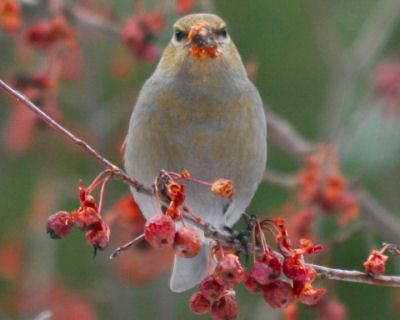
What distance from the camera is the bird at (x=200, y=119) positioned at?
242 centimetres

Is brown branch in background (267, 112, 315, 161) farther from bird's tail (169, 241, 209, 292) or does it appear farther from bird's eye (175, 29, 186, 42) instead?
bird's eye (175, 29, 186, 42)

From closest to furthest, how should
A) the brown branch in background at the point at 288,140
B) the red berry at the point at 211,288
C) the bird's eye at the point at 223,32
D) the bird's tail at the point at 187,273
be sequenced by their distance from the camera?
the red berry at the point at 211,288, the bird's eye at the point at 223,32, the bird's tail at the point at 187,273, the brown branch in background at the point at 288,140

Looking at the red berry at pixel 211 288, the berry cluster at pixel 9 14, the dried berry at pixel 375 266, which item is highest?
the dried berry at pixel 375 266

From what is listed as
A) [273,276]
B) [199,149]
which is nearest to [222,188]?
[273,276]

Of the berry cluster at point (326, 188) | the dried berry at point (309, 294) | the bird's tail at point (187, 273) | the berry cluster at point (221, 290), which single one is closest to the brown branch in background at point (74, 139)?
the berry cluster at point (221, 290)

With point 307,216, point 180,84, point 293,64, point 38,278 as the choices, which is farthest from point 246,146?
point 293,64

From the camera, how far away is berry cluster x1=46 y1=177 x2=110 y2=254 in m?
1.68

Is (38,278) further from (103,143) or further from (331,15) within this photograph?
(331,15)

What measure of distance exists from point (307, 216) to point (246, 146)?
0.44 meters

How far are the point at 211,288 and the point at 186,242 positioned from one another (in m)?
0.15

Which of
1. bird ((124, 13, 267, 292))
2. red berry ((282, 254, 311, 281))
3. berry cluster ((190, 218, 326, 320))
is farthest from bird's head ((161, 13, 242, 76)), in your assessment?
red berry ((282, 254, 311, 281))

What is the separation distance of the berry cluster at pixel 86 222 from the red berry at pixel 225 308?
28 centimetres

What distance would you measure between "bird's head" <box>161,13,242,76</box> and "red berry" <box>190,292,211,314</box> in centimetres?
78

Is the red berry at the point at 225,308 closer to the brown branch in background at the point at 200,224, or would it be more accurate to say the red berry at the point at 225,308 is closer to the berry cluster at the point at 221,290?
the berry cluster at the point at 221,290
